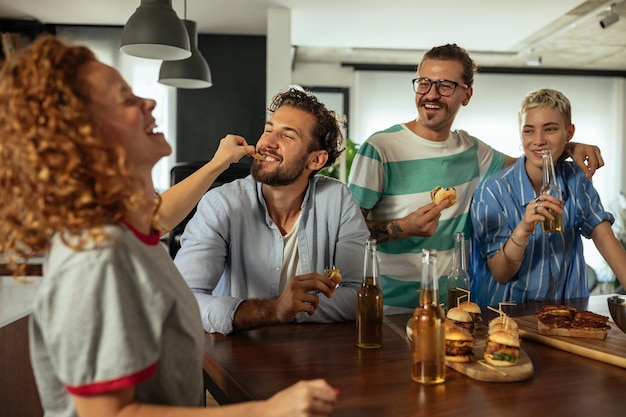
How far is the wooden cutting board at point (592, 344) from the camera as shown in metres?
1.47

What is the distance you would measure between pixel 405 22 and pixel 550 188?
5.25 meters

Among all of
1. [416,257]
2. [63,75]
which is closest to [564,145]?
[416,257]

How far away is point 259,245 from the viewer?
1953 millimetres

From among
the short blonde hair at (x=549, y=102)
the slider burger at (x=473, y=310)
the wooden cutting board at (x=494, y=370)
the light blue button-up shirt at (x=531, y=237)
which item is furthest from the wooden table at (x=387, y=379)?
the short blonde hair at (x=549, y=102)

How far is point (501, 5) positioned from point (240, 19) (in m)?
2.69

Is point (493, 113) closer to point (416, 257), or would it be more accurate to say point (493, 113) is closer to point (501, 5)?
point (501, 5)

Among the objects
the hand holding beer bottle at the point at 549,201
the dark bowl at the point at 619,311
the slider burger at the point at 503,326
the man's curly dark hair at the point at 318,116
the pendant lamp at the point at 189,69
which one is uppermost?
the pendant lamp at the point at 189,69

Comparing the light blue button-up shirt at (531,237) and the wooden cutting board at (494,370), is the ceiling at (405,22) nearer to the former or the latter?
the light blue button-up shirt at (531,237)

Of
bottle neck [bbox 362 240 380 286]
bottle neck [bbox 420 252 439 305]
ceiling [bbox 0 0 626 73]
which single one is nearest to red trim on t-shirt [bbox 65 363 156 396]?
bottle neck [bbox 420 252 439 305]

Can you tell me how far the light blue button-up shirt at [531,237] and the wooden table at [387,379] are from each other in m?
0.67

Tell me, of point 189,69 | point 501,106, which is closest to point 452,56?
point 189,69

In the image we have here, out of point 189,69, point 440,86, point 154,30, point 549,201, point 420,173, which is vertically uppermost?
point 189,69

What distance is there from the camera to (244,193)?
2.01 m

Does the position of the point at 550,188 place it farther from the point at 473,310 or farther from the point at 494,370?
the point at 494,370
